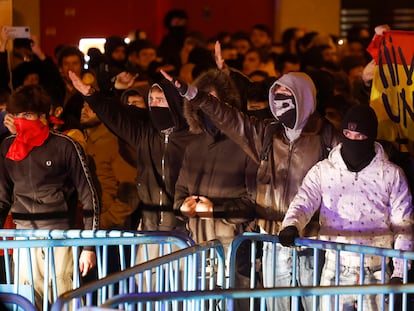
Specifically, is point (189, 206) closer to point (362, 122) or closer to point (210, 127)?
point (210, 127)

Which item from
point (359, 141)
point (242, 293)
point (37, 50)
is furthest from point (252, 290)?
point (37, 50)

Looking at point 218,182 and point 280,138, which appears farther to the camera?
point 218,182

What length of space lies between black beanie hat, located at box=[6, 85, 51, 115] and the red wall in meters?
7.82

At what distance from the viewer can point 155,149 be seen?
10.6 meters

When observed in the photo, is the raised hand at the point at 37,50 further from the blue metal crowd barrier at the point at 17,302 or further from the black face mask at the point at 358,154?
the blue metal crowd barrier at the point at 17,302

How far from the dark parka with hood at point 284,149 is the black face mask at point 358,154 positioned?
550 millimetres

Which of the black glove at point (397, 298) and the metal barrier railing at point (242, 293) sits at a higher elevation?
the metal barrier railing at point (242, 293)

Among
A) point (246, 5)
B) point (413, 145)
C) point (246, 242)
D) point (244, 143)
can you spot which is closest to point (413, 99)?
point (413, 145)

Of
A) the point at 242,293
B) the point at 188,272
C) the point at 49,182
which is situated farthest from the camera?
the point at 49,182

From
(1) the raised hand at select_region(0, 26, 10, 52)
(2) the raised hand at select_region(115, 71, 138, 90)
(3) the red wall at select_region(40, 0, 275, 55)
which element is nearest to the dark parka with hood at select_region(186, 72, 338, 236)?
(2) the raised hand at select_region(115, 71, 138, 90)

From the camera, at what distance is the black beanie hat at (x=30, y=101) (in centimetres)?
998

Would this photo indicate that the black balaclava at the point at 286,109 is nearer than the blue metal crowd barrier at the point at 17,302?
No

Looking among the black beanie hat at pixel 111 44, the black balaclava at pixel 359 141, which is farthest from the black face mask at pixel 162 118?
the black beanie hat at pixel 111 44

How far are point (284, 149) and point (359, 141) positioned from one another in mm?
779
